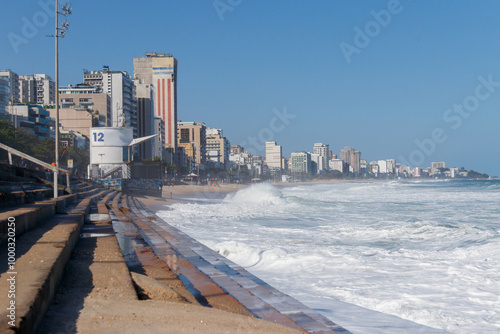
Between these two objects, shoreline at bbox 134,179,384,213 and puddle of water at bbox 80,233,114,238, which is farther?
shoreline at bbox 134,179,384,213

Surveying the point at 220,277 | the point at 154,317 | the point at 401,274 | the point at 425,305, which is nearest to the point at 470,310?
the point at 425,305

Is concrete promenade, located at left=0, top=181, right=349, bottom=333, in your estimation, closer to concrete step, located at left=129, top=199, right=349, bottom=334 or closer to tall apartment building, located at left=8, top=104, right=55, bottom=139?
concrete step, located at left=129, top=199, right=349, bottom=334

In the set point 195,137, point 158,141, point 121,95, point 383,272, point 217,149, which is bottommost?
point 383,272

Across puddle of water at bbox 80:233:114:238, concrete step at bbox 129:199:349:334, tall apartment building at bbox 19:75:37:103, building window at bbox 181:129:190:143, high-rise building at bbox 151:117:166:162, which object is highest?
tall apartment building at bbox 19:75:37:103

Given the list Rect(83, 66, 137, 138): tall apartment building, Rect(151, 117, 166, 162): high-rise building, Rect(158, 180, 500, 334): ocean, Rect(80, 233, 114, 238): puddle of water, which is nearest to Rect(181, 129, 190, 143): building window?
Rect(151, 117, 166, 162): high-rise building

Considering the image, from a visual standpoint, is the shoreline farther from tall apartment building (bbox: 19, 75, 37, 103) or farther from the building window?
the building window

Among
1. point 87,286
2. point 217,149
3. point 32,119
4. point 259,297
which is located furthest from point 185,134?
point 87,286

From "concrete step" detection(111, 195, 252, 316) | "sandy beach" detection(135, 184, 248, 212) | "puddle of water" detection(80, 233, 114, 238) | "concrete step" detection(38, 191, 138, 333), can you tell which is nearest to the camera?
"concrete step" detection(38, 191, 138, 333)

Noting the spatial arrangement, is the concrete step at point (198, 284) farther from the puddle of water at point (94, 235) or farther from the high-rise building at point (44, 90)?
the high-rise building at point (44, 90)

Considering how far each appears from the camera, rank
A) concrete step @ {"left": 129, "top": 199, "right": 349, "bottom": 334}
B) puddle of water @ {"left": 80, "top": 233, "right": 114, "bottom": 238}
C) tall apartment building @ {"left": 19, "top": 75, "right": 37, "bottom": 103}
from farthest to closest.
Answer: tall apartment building @ {"left": 19, "top": 75, "right": 37, "bottom": 103} < puddle of water @ {"left": 80, "top": 233, "right": 114, "bottom": 238} < concrete step @ {"left": 129, "top": 199, "right": 349, "bottom": 334}

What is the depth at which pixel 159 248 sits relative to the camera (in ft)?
22.2

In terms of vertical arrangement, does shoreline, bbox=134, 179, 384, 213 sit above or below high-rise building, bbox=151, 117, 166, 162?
below

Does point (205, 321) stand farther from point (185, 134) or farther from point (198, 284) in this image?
point (185, 134)

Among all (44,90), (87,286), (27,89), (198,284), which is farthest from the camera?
(44,90)
